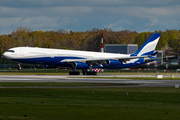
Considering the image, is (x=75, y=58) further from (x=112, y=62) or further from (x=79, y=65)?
(x=112, y=62)

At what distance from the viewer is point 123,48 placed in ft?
573

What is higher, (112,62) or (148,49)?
(148,49)

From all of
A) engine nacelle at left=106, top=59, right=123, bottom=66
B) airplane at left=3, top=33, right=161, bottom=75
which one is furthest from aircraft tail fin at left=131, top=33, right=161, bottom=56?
engine nacelle at left=106, top=59, right=123, bottom=66

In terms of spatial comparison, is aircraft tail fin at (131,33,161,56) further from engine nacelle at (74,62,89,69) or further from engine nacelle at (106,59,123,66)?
engine nacelle at (74,62,89,69)

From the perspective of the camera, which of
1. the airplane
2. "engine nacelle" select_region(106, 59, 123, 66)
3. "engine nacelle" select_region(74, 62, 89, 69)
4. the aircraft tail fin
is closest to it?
the airplane

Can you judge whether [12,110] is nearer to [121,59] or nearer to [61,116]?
[61,116]

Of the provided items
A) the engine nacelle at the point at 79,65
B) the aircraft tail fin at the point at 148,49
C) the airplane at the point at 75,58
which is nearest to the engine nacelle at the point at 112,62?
the airplane at the point at 75,58

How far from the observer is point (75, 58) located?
260 ft

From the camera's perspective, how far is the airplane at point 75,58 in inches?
2923

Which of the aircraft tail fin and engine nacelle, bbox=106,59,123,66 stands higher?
the aircraft tail fin

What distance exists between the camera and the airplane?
74250 mm

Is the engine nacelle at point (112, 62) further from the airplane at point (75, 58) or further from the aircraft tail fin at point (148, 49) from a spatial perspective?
the aircraft tail fin at point (148, 49)

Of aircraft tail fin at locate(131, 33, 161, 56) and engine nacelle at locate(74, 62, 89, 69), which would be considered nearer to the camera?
engine nacelle at locate(74, 62, 89, 69)

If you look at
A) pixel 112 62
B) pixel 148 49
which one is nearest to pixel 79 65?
pixel 112 62
